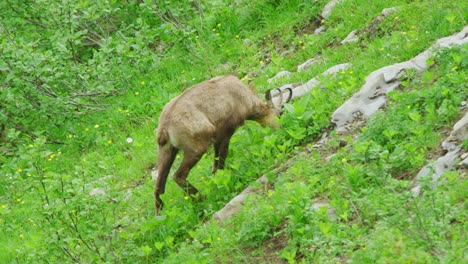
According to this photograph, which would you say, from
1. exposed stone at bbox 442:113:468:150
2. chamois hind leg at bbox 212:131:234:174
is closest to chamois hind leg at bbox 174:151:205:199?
chamois hind leg at bbox 212:131:234:174

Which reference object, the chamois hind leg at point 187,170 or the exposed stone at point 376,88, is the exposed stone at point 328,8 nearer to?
the exposed stone at point 376,88

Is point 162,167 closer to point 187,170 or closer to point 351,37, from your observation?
point 187,170

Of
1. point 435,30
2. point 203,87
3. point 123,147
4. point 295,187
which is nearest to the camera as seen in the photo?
point 295,187

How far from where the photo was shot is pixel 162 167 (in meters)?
10.1

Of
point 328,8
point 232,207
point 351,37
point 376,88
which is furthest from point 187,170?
point 328,8

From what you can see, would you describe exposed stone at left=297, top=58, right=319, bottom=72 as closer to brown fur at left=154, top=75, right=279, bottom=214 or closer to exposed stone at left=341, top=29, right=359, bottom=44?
exposed stone at left=341, top=29, right=359, bottom=44

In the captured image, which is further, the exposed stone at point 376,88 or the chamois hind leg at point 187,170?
the exposed stone at point 376,88

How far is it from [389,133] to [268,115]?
2.32 metres

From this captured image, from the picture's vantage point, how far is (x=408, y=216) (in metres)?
7.16

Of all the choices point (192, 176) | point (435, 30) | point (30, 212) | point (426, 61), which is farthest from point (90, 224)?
point (435, 30)

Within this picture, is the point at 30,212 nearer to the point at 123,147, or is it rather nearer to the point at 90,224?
the point at 123,147

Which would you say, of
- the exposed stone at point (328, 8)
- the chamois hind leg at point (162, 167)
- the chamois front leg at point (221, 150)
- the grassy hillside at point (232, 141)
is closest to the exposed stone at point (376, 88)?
the grassy hillside at point (232, 141)

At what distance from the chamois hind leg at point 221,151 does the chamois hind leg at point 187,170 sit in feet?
1.93

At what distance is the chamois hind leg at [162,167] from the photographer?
32.7 feet
